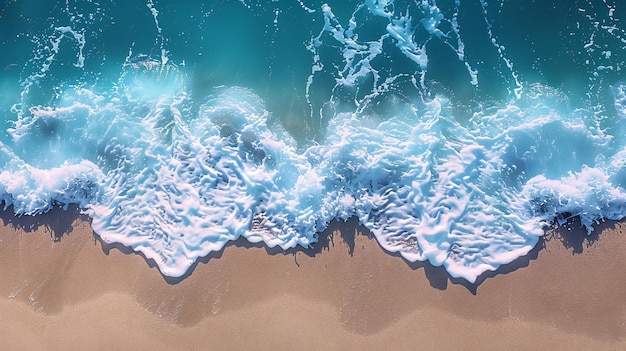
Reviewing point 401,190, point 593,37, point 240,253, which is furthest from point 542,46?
point 240,253

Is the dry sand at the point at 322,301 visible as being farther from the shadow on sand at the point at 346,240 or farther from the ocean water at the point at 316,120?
the ocean water at the point at 316,120

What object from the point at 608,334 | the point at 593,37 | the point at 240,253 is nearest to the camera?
the point at 608,334

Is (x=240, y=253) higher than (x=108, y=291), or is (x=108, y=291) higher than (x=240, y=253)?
(x=240, y=253)

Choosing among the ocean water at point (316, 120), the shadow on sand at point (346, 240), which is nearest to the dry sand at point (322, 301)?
the shadow on sand at point (346, 240)

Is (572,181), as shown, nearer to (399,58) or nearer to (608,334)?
(608,334)

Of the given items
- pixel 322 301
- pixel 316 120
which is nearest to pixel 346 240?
pixel 322 301

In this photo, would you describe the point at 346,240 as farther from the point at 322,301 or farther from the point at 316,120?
the point at 316,120

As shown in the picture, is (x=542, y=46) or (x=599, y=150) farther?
(x=542, y=46)
